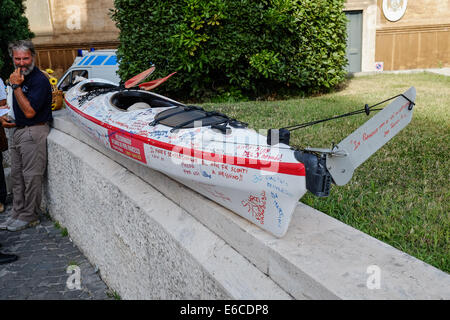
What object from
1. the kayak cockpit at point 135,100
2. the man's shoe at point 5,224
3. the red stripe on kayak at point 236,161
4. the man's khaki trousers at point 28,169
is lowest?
the man's shoe at point 5,224

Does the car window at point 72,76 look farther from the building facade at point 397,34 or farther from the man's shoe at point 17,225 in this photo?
the building facade at point 397,34

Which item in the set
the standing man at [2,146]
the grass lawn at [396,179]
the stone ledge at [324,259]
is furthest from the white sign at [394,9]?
the stone ledge at [324,259]

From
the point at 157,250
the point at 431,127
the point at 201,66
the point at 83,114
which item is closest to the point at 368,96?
the point at 431,127

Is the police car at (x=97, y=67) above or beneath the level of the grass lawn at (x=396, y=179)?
above

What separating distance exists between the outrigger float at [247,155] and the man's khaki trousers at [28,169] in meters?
2.40

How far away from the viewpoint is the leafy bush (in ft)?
37.1

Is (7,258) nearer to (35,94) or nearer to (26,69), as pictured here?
(35,94)

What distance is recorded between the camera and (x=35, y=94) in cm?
498

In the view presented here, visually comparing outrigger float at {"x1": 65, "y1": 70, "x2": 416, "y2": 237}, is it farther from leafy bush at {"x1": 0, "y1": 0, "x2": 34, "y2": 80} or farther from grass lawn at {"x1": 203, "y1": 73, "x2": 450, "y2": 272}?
leafy bush at {"x1": 0, "y1": 0, "x2": 34, "y2": 80}

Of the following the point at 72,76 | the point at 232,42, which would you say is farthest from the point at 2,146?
the point at 72,76

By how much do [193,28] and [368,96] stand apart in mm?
3449

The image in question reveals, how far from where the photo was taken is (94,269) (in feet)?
14.9

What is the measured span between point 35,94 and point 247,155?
12.2 feet

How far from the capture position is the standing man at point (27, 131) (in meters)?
4.94
